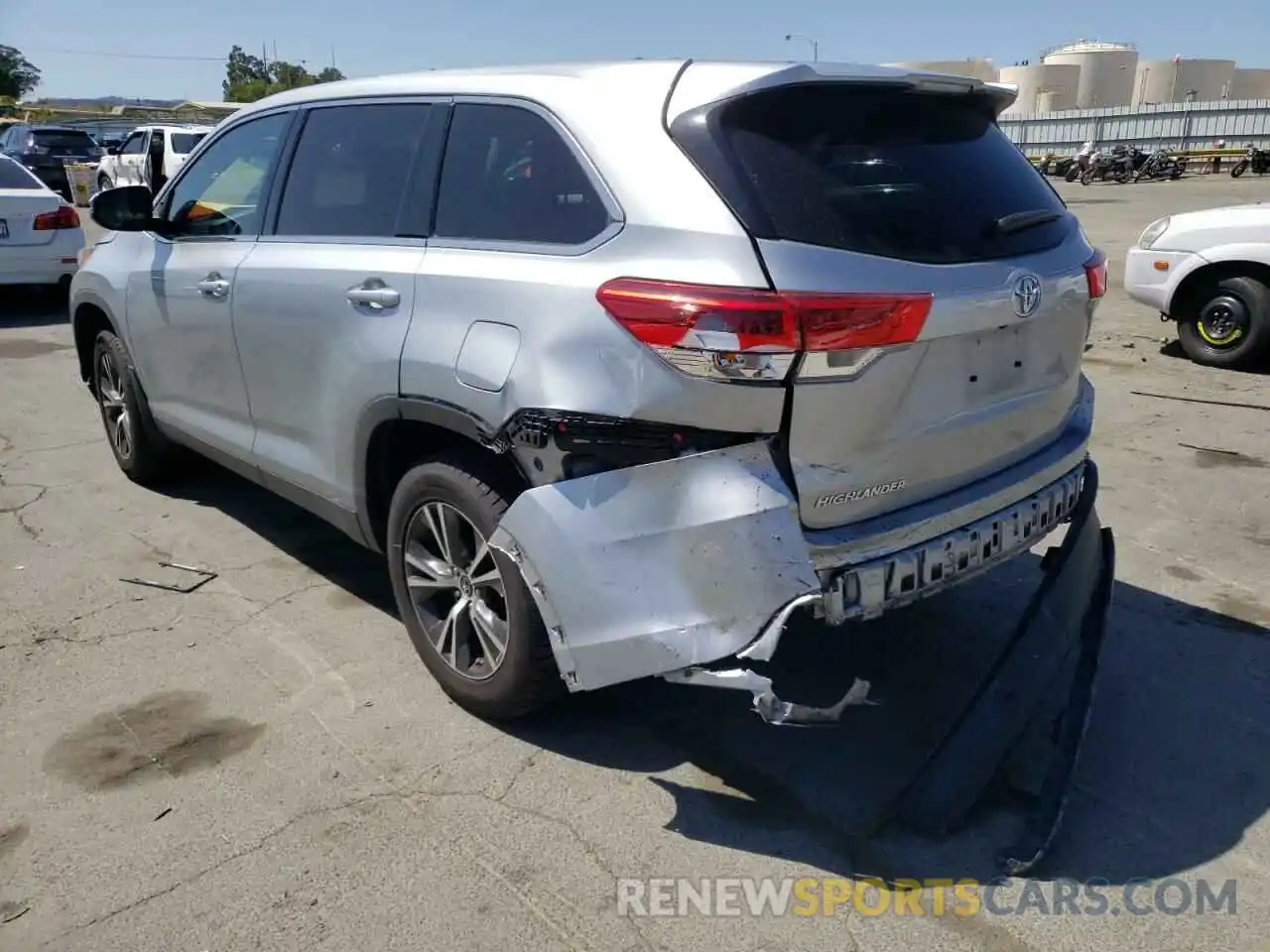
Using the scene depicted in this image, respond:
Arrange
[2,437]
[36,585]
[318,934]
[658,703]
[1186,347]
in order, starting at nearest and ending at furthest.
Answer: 1. [318,934]
2. [658,703]
3. [36,585]
4. [2,437]
5. [1186,347]

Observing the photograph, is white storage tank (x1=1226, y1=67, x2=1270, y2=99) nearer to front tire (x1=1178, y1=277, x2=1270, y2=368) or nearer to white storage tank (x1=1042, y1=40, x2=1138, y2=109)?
white storage tank (x1=1042, y1=40, x2=1138, y2=109)

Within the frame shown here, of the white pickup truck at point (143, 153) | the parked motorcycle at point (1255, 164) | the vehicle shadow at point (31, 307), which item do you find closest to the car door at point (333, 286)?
the vehicle shadow at point (31, 307)

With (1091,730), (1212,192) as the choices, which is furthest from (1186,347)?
(1212,192)

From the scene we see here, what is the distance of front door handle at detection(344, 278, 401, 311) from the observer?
3.25 m

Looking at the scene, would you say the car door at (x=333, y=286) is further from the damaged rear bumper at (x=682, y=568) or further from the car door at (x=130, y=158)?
the car door at (x=130, y=158)

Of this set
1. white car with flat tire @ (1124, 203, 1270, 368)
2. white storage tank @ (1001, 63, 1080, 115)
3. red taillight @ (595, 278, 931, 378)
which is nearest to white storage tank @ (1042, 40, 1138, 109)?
white storage tank @ (1001, 63, 1080, 115)

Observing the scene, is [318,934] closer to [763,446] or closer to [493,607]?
[493,607]

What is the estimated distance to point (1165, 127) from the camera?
51.4 m

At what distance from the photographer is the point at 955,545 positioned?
9.33ft

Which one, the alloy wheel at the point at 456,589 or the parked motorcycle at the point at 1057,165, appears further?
the parked motorcycle at the point at 1057,165

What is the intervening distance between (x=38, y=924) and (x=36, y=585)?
89.7 inches

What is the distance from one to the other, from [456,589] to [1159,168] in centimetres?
4261

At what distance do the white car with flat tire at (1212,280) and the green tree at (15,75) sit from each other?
283ft

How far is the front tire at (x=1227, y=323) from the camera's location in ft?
25.9
